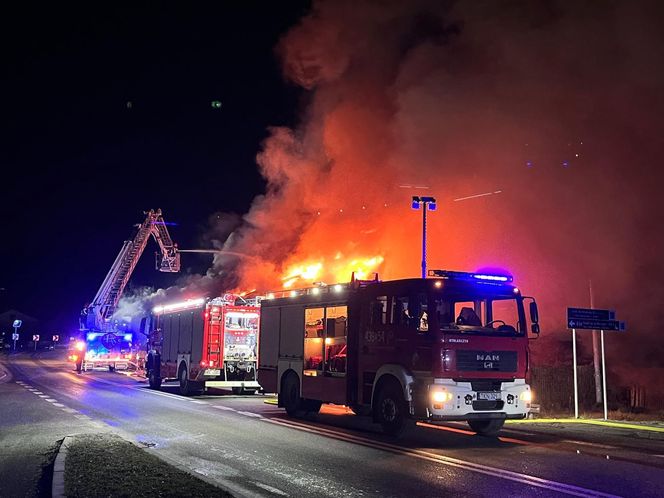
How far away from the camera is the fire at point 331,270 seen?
30130mm

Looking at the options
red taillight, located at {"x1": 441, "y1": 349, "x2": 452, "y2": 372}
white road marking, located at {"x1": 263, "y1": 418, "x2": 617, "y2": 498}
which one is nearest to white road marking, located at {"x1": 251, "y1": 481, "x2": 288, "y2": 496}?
white road marking, located at {"x1": 263, "y1": 418, "x2": 617, "y2": 498}

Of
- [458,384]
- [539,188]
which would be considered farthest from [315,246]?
[458,384]

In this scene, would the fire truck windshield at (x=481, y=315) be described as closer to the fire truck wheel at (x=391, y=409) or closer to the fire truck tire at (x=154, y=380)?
the fire truck wheel at (x=391, y=409)

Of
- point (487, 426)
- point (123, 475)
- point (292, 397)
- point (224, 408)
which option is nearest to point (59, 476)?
point (123, 475)

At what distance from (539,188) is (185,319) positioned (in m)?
15.9

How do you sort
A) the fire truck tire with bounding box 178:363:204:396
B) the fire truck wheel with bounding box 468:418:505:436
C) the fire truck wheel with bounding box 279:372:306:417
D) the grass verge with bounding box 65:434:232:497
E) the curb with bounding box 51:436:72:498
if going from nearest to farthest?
the curb with bounding box 51:436:72:498 < the grass verge with bounding box 65:434:232:497 < the fire truck wheel with bounding box 468:418:505:436 < the fire truck wheel with bounding box 279:372:306:417 < the fire truck tire with bounding box 178:363:204:396

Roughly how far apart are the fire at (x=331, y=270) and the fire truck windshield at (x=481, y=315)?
18291 millimetres

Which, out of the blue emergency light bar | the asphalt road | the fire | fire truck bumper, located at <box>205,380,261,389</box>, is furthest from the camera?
the fire

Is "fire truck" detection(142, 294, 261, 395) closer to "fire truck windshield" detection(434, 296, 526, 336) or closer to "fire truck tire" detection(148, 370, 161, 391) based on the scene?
"fire truck tire" detection(148, 370, 161, 391)

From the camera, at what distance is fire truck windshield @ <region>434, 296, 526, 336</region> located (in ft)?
34.3

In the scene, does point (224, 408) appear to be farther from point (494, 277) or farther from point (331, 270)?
point (331, 270)

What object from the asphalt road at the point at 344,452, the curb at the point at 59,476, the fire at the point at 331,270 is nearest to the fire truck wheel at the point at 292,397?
the asphalt road at the point at 344,452

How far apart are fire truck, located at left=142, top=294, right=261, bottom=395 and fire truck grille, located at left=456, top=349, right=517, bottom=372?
993 centimetres

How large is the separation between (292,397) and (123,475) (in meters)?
7.12
